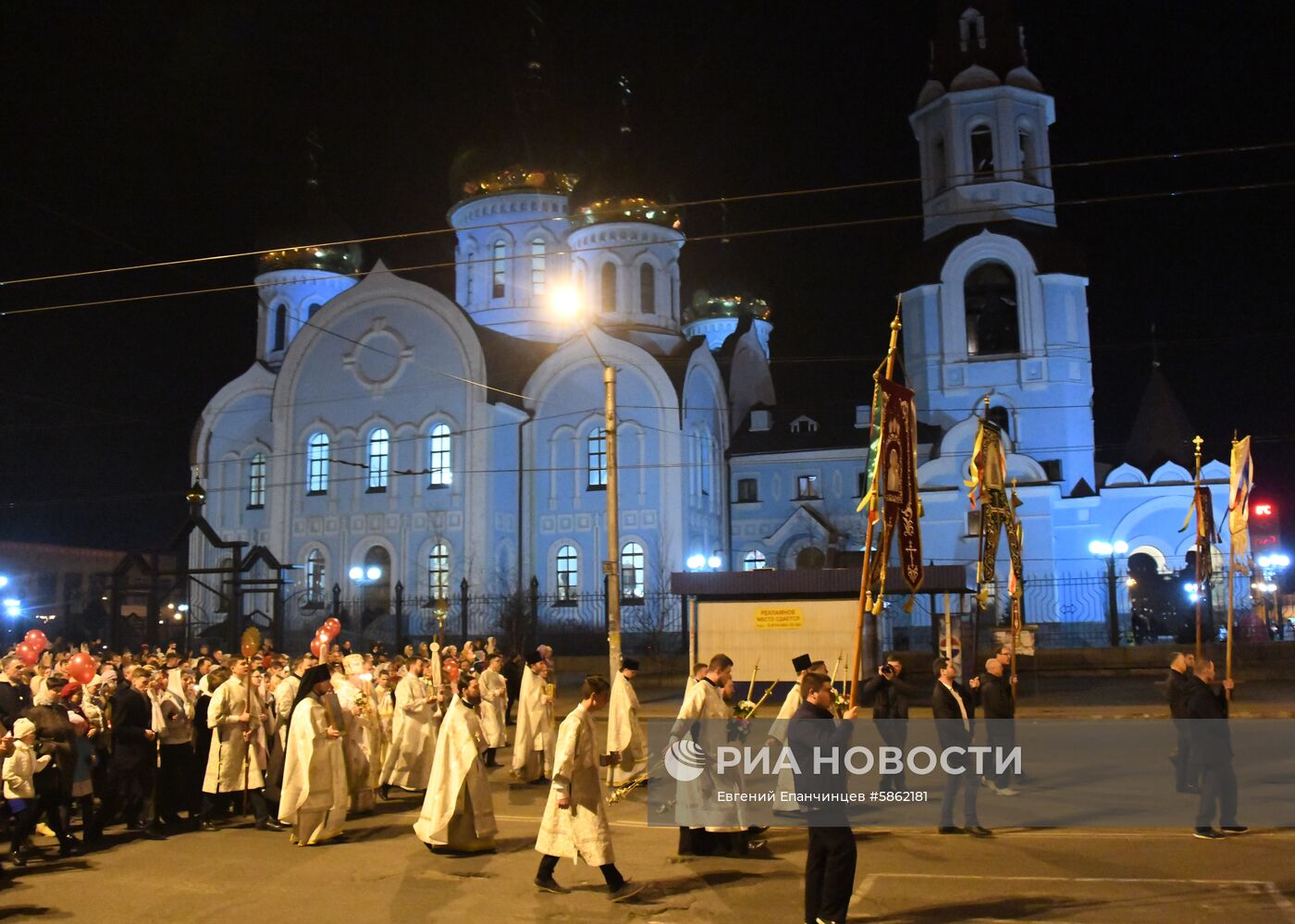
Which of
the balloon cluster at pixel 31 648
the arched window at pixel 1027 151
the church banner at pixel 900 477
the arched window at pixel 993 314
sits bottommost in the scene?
the balloon cluster at pixel 31 648

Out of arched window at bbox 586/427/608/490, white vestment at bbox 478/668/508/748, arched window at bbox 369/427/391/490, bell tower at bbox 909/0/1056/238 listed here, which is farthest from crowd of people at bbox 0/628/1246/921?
bell tower at bbox 909/0/1056/238

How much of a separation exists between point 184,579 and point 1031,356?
27.0 meters

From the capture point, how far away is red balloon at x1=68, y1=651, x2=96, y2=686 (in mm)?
11303

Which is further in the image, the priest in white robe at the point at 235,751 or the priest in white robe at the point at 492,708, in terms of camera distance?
the priest in white robe at the point at 492,708

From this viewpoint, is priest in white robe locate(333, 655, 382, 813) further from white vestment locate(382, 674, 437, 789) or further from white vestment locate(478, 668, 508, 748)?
white vestment locate(478, 668, 508, 748)

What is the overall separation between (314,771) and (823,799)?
4639 millimetres

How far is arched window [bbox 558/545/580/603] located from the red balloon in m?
25.5

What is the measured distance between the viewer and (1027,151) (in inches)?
1590

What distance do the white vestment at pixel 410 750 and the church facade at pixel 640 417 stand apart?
2236cm

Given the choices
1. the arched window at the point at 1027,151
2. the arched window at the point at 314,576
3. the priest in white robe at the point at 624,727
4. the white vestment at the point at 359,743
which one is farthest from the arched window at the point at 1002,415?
the white vestment at the point at 359,743

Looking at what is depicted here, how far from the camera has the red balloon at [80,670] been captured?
445 inches

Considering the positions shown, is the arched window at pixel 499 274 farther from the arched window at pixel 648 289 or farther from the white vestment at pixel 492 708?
the white vestment at pixel 492 708

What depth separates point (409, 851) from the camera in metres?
9.95

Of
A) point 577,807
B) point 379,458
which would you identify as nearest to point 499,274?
point 379,458
